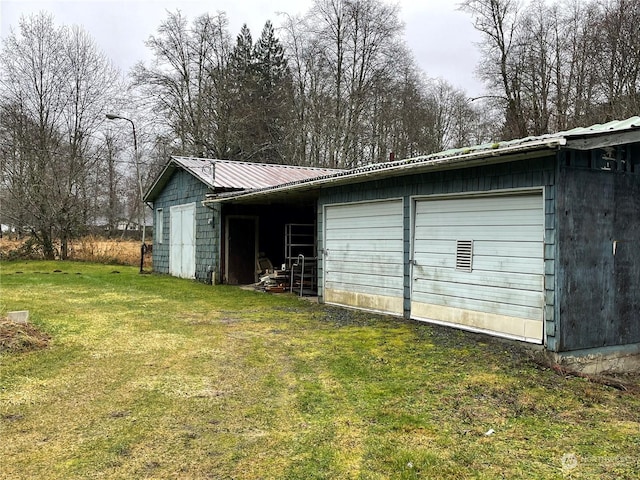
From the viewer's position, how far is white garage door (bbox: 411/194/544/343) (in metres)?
5.58

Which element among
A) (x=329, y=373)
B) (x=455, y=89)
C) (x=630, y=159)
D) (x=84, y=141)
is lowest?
(x=329, y=373)

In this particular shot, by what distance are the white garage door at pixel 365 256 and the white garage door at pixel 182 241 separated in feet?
20.3

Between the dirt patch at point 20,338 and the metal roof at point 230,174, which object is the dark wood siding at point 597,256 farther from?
the metal roof at point 230,174

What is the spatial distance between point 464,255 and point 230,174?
894 centimetres

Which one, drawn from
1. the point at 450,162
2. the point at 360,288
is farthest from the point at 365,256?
the point at 450,162

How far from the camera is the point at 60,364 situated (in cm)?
503

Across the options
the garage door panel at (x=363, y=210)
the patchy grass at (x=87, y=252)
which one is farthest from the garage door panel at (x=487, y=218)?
the patchy grass at (x=87, y=252)

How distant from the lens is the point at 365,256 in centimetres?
837

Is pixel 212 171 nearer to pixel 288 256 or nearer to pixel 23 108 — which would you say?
pixel 288 256

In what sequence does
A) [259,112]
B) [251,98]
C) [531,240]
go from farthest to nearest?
[251,98] → [259,112] → [531,240]

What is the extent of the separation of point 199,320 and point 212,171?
676 centimetres

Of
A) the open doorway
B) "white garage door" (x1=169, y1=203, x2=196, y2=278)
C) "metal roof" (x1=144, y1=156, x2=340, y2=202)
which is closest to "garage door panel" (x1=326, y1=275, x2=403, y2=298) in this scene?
"metal roof" (x1=144, y1=156, x2=340, y2=202)

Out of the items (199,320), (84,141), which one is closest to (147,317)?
(199,320)

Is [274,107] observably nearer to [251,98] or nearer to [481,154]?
[251,98]
